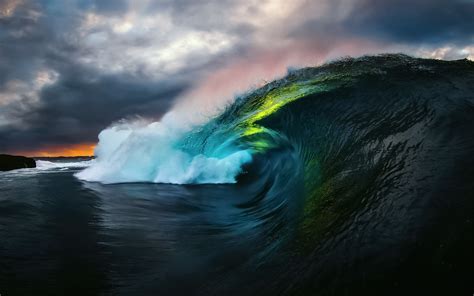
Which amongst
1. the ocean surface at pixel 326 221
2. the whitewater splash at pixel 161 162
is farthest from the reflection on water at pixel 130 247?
the whitewater splash at pixel 161 162

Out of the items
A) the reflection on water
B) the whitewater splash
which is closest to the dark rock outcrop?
the whitewater splash

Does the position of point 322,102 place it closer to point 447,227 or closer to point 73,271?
point 447,227

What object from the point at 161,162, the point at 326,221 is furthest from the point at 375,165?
the point at 161,162

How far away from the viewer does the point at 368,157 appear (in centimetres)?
304

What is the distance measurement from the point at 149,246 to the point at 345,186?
6.45 feet

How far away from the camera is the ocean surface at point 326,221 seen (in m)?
1.66

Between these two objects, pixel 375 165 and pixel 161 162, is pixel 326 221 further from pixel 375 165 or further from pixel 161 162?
pixel 161 162

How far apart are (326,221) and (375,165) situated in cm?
83

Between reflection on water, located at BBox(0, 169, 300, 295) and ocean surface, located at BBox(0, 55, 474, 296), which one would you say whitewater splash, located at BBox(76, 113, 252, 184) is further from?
reflection on water, located at BBox(0, 169, 300, 295)

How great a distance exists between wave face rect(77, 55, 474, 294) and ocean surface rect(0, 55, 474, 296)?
0.01 metres

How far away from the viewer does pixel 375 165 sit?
2.79 metres

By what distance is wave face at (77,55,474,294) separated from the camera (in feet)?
5.44

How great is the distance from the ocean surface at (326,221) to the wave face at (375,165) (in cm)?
1

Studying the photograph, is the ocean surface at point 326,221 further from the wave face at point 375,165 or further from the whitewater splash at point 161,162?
the whitewater splash at point 161,162
